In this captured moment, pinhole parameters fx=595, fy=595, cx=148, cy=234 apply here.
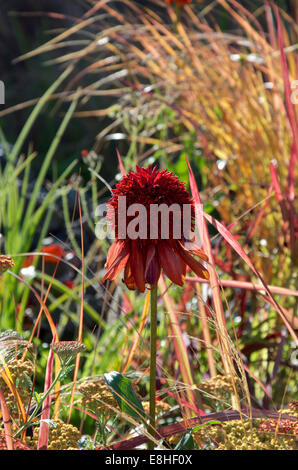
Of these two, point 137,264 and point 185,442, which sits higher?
point 137,264

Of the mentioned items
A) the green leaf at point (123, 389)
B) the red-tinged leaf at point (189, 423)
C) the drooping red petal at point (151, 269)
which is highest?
the drooping red petal at point (151, 269)

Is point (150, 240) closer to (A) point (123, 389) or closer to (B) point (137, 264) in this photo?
(B) point (137, 264)

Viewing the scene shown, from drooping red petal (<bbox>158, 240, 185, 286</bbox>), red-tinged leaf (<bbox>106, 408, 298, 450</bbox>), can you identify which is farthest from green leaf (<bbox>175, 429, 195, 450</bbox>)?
drooping red petal (<bbox>158, 240, 185, 286</bbox>)

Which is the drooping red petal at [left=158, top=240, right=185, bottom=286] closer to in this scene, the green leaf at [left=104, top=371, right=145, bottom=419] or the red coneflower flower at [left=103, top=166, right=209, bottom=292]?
the red coneflower flower at [left=103, top=166, right=209, bottom=292]

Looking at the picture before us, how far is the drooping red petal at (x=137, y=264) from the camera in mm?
577

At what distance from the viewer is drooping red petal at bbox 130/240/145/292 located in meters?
0.58

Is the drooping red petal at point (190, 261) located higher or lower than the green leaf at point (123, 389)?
higher

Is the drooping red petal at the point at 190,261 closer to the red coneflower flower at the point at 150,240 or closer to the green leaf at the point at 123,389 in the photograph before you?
the red coneflower flower at the point at 150,240

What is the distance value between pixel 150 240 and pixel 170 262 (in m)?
0.03

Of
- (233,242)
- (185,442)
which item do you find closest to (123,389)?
(185,442)

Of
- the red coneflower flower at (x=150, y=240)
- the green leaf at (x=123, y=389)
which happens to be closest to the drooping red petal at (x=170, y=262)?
the red coneflower flower at (x=150, y=240)

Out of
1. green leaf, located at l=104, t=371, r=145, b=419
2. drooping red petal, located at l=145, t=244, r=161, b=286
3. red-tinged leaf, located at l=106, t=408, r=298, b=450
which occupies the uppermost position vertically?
drooping red petal, located at l=145, t=244, r=161, b=286

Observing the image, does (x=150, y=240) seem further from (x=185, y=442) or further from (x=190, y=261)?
(x=185, y=442)

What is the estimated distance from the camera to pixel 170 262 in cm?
58
